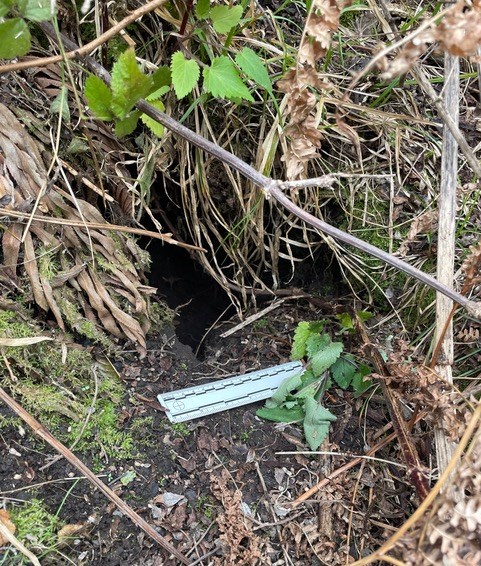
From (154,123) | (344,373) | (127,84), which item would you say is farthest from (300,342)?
(127,84)

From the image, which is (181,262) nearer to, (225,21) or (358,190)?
(358,190)

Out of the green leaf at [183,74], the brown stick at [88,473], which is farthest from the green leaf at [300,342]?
the green leaf at [183,74]

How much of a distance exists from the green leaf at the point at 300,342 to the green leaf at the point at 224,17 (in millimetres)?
798

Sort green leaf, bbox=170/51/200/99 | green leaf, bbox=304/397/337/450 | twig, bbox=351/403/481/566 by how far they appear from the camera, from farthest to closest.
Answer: green leaf, bbox=304/397/337/450, green leaf, bbox=170/51/200/99, twig, bbox=351/403/481/566

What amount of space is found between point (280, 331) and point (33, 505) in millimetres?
828

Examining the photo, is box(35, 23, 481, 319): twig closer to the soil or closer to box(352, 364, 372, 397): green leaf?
box(352, 364, 372, 397): green leaf

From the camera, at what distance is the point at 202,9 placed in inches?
52.1

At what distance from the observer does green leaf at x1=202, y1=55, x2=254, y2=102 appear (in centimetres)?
130

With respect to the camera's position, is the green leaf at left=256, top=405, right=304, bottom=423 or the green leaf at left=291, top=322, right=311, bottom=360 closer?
the green leaf at left=256, top=405, right=304, bottom=423

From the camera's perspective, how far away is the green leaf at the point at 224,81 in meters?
1.30

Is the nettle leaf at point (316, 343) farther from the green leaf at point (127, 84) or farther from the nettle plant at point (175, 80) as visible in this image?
the green leaf at point (127, 84)

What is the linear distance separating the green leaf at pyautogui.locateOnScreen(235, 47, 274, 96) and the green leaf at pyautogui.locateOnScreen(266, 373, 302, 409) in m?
0.73

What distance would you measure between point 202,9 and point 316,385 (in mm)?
977

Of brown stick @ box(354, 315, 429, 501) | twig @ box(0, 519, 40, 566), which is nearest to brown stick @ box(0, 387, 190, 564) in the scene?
twig @ box(0, 519, 40, 566)
